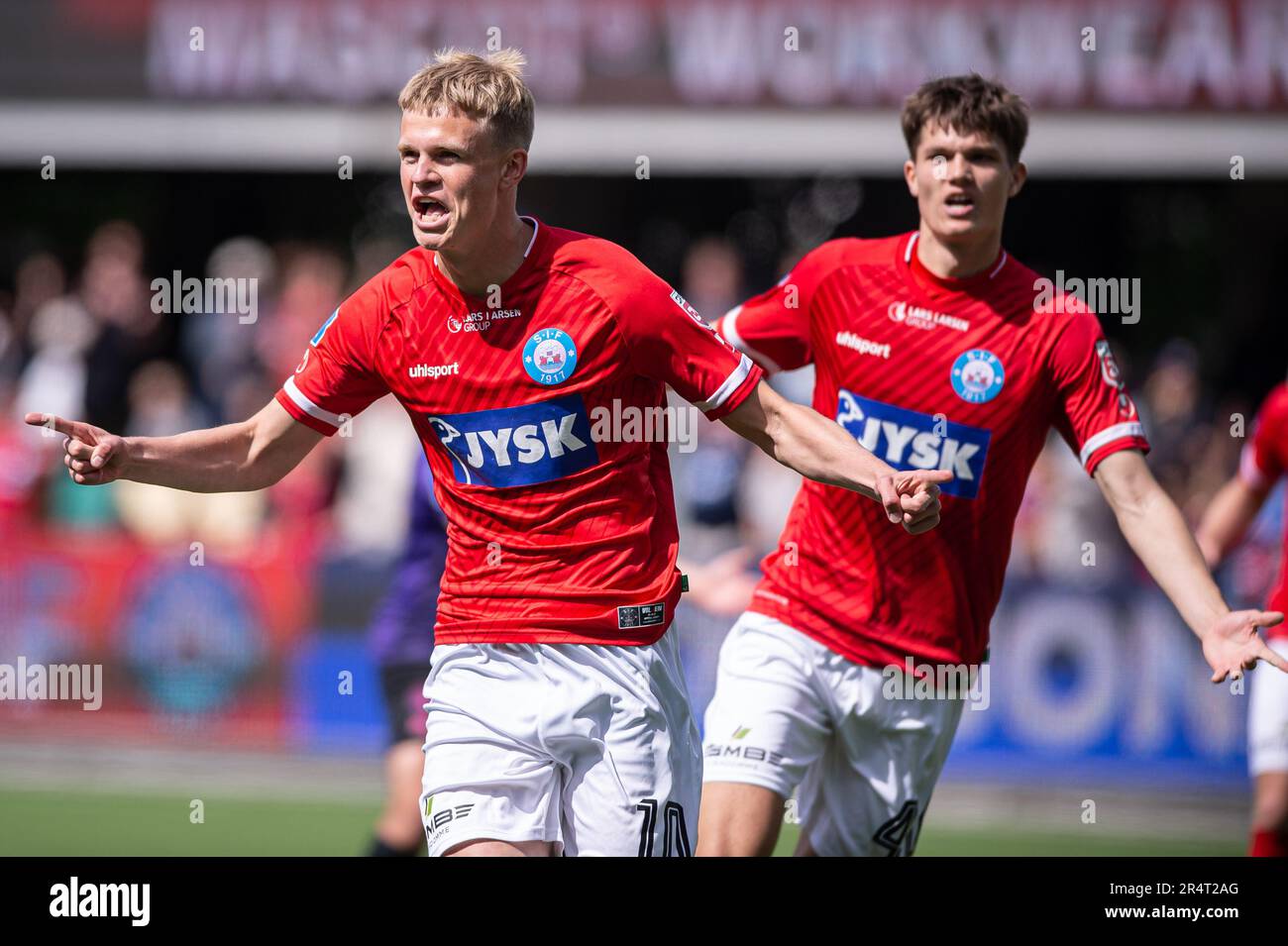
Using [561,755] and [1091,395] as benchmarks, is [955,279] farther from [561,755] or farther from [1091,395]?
[561,755]

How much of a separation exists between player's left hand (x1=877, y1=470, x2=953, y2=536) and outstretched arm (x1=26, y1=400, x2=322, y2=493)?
70.9 inches

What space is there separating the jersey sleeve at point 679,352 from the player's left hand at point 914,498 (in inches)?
Result: 22.5

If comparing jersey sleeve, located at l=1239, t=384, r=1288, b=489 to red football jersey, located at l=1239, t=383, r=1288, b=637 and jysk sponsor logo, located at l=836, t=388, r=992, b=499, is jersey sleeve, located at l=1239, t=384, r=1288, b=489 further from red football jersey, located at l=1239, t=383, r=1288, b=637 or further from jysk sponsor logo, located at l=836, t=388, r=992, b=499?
jysk sponsor logo, located at l=836, t=388, r=992, b=499

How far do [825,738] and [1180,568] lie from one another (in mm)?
1310

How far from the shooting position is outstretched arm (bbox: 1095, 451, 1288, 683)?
4941 millimetres

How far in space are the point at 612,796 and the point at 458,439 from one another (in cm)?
112

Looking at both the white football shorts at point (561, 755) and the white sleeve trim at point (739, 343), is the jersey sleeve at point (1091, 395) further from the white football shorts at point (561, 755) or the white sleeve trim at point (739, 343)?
the white football shorts at point (561, 755)

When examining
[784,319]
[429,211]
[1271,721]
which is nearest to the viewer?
[429,211]

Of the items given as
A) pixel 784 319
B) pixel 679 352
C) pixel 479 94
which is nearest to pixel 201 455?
pixel 479 94

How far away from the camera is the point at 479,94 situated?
488 cm

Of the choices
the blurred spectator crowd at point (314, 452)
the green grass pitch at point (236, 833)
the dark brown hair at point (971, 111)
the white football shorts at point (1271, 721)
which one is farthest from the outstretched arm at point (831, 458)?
the blurred spectator crowd at point (314, 452)

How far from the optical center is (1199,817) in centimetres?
1073

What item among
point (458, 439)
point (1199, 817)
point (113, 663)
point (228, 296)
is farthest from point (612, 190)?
point (458, 439)

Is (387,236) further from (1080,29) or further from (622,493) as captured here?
(622,493)
